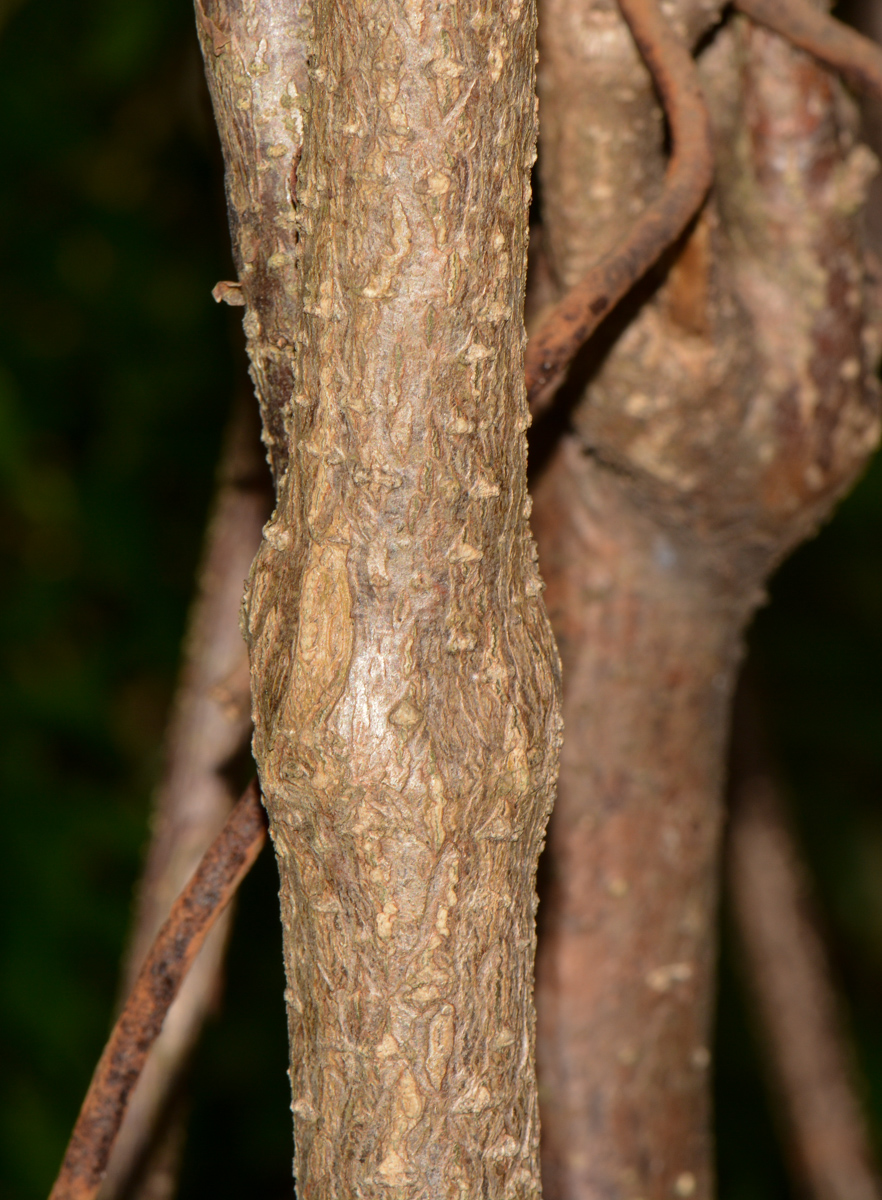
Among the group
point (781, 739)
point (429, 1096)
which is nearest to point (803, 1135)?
point (781, 739)

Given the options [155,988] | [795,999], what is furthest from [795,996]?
[155,988]

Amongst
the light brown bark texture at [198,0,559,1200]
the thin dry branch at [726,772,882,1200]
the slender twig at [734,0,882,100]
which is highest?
the slender twig at [734,0,882,100]

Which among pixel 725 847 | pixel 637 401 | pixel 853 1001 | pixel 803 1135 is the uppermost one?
pixel 637 401

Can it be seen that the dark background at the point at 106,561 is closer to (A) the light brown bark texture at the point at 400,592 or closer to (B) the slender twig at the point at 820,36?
(B) the slender twig at the point at 820,36

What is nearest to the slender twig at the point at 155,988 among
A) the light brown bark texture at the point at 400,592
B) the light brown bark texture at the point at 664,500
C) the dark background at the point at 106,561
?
the light brown bark texture at the point at 400,592

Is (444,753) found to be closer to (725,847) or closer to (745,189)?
(745,189)

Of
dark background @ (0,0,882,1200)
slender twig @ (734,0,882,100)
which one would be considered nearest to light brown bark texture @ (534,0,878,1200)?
slender twig @ (734,0,882,100)

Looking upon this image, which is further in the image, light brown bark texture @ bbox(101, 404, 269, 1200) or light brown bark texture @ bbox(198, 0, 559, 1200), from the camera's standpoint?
light brown bark texture @ bbox(101, 404, 269, 1200)

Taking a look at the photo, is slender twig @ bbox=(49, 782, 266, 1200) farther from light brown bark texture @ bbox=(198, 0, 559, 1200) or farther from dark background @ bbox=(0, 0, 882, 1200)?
dark background @ bbox=(0, 0, 882, 1200)
